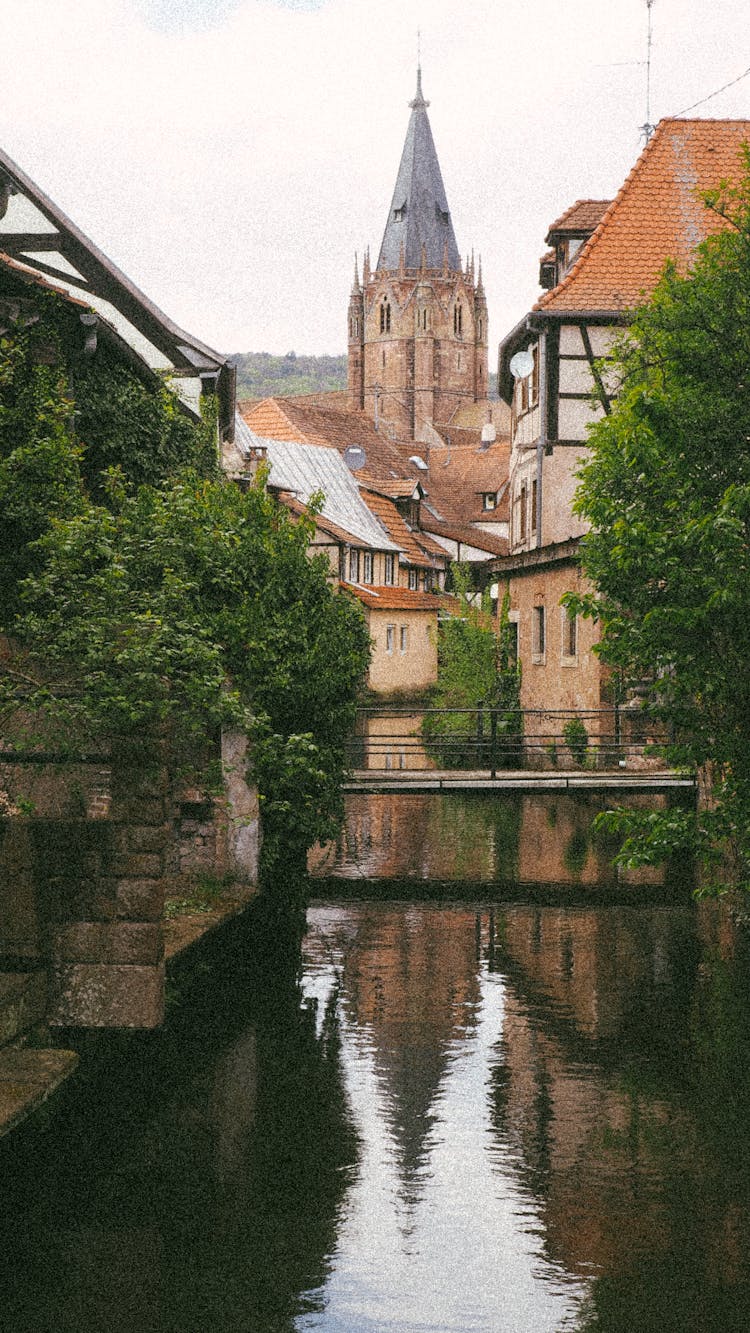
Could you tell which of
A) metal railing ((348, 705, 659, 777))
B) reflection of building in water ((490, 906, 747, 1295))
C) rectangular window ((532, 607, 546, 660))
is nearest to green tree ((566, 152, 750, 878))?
reflection of building in water ((490, 906, 747, 1295))

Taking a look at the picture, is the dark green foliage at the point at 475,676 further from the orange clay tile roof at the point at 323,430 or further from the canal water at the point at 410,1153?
the orange clay tile roof at the point at 323,430

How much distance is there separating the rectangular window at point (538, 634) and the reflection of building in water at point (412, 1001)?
529 inches

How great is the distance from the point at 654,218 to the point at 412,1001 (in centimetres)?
2124

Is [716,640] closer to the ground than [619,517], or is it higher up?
closer to the ground

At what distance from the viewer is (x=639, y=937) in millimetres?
17906

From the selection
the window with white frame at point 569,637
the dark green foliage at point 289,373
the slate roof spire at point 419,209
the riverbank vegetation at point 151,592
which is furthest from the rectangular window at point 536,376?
the dark green foliage at point 289,373

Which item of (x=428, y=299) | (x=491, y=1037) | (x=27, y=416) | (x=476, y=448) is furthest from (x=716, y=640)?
(x=428, y=299)

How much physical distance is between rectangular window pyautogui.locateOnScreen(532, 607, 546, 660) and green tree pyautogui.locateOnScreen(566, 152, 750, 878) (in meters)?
17.0

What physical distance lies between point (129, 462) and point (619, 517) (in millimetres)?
5739

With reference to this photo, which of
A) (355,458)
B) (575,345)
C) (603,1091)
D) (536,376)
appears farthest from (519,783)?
(355,458)

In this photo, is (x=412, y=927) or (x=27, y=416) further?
(x=412, y=927)

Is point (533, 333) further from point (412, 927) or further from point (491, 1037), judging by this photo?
point (491, 1037)

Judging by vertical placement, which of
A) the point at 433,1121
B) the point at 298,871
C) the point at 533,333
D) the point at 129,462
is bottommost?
the point at 433,1121

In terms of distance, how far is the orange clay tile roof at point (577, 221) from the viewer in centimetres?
3328
